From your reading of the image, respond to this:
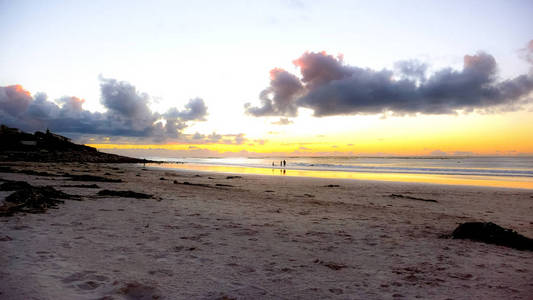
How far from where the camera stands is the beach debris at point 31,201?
25.7ft

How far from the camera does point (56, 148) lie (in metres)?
53.3

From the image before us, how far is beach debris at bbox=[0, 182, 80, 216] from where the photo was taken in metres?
7.82

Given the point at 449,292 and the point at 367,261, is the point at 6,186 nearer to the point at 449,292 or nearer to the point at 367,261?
the point at 367,261

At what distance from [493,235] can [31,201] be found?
1284 centimetres

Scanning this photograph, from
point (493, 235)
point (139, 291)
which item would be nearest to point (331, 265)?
point (139, 291)

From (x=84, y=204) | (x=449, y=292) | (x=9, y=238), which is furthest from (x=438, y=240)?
(x=84, y=204)

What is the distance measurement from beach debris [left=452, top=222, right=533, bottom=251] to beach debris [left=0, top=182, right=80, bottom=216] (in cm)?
1153

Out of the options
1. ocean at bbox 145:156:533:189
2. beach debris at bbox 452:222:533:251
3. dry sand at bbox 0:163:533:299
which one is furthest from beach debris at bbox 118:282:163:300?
ocean at bbox 145:156:533:189

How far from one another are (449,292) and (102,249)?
19.5ft

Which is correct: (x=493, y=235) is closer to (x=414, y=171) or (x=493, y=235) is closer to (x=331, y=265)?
(x=331, y=265)

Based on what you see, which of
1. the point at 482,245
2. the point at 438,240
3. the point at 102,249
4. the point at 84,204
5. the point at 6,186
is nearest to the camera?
the point at 102,249

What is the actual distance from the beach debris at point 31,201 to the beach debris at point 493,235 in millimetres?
11527

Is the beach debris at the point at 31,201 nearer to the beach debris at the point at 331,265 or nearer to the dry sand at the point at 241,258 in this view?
the dry sand at the point at 241,258

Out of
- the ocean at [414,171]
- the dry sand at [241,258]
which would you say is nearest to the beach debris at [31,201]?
the dry sand at [241,258]
